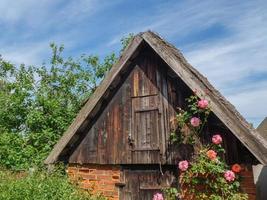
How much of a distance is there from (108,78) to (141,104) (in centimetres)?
94

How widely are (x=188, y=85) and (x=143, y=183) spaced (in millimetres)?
2408

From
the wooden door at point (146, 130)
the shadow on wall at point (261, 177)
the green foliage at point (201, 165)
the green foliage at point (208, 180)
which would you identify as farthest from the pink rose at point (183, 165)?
the shadow on wall at point (261, 177)

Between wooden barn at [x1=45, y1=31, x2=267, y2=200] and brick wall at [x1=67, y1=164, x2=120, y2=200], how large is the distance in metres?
0.02

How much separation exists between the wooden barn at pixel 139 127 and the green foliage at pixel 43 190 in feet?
1.40

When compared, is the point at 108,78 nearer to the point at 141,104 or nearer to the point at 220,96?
the point at 141,104

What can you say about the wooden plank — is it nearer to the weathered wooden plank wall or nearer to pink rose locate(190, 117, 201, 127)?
the weathered wooden plank wall

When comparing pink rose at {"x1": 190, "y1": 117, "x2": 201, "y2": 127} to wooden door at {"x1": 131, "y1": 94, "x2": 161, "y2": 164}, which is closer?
pink rose at {"x1": 190, "y1": 117, "x2": 201, "y2": 127}

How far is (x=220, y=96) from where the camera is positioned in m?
6.87

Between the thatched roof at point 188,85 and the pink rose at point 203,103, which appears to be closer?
the thatched roof at point 188,85

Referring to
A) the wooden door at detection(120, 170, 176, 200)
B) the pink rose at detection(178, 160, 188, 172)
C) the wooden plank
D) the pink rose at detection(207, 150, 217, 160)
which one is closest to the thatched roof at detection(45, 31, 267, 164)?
the wooden plank

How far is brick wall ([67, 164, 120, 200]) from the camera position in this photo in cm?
803

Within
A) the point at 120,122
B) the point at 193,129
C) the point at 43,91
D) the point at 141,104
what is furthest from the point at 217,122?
the point at 43,91

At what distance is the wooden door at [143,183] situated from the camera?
727 cm

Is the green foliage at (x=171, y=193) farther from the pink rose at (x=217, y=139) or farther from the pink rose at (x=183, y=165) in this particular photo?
the pink rose at (x=217, y=139)
